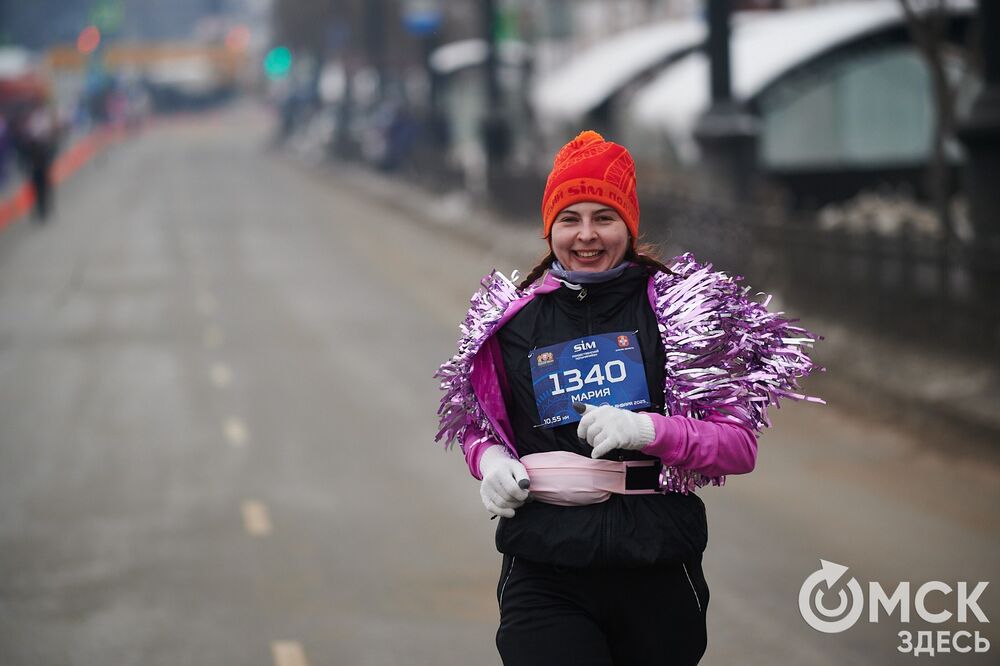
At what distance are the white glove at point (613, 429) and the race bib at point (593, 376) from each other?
0.14 metres

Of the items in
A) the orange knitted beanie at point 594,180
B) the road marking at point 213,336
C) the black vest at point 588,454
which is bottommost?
the road marking at point 213,336

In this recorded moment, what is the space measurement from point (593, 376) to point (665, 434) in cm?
24

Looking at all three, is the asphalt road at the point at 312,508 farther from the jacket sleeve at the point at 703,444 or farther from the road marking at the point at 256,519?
the jacket sleeve at the point at 703,444

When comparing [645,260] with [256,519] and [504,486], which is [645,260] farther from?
[256,519]

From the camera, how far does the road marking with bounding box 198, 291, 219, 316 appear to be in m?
22.1

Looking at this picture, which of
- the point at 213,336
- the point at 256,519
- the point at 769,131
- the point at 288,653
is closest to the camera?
the point at 288,653

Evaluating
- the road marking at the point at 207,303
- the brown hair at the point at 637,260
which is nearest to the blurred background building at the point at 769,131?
the brown hair at the point at 637,260

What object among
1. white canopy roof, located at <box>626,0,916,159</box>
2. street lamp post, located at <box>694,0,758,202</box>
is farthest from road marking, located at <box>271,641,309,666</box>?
white canopy roof, located at <box>626,0,916,159</box>

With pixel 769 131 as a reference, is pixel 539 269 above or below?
above

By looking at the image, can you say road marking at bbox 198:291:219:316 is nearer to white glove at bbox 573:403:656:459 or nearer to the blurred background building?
the blurred background building

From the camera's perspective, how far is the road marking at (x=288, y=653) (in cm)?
741

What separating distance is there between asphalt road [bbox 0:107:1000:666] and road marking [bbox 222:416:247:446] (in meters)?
0.04

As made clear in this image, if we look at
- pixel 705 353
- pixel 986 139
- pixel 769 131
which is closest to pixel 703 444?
pixel 705 353

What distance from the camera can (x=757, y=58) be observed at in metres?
27.8
